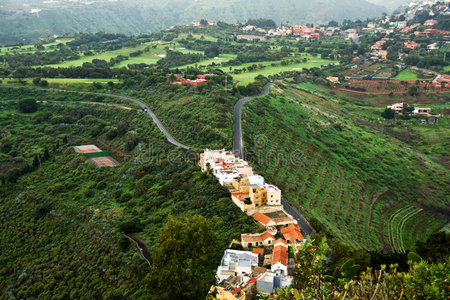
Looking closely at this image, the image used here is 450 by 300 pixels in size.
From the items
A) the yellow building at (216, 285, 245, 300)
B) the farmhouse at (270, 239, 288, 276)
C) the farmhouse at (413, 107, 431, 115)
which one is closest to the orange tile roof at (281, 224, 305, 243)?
the farmhouse at (270, 239, 288, 276)

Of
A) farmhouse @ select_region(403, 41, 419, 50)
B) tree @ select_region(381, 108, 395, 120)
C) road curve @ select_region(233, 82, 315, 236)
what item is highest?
road curve @ select_region(233, 82, 315, 236)

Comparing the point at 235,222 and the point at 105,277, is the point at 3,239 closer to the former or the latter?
the point at 105,277

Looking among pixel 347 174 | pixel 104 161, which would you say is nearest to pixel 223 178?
pixel 104 161

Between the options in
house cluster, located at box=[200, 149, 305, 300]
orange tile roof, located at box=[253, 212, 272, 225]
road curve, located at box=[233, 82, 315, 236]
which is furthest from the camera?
road curve, located at box=[233, 82, 315, 236]

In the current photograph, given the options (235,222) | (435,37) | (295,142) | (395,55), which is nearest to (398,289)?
(235,222)

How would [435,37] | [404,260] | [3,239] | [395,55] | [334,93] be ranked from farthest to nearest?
[435,37] < [395,55] < [334,93] < [3,239] < [404,260]

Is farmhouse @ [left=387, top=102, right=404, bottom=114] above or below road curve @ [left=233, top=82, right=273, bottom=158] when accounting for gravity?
below

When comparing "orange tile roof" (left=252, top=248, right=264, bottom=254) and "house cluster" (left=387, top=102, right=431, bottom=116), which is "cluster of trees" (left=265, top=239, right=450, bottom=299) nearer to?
"orange tile roof" (left=252, top=248, right=264, bottom=254)

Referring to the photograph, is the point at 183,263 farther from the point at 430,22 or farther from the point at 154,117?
the point at 430,22
